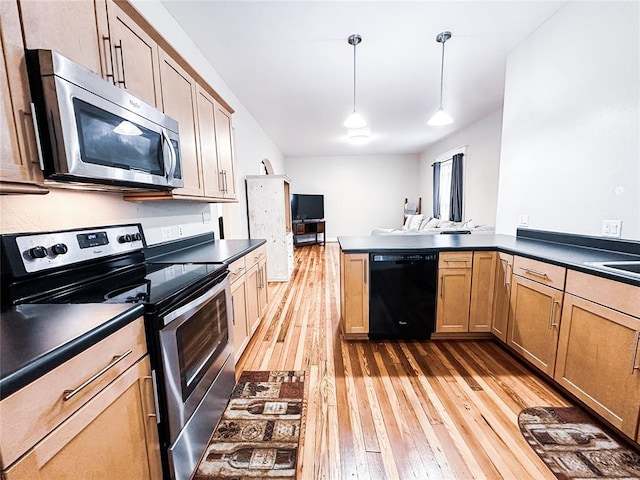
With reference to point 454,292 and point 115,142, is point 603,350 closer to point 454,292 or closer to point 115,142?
point 454,292

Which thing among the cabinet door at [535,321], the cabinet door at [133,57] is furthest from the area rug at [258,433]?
the cabinet door at [133,57]

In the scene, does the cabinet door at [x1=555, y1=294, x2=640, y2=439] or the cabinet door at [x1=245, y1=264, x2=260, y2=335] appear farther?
the cabinet door at [x1=245, y1=264, x2=260, y2=335]

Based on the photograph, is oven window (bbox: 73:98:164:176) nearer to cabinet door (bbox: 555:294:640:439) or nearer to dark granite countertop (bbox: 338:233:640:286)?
dark granite countertop (bbox: 338:233:640:286)

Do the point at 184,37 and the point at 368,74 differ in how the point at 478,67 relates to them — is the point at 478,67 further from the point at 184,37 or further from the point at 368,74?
the point at 184,37

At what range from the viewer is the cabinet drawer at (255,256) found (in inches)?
92.8

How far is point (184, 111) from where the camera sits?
190cm

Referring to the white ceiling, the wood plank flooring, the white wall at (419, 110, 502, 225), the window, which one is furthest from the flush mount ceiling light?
the window

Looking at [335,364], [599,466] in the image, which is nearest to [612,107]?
[599,466]

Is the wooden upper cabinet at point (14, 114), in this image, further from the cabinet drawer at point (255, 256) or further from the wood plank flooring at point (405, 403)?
the wood plank flooring at point (405, 403)

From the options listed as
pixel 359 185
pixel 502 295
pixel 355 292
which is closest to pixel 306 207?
pixel 359 185

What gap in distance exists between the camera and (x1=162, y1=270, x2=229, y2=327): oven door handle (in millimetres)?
1087

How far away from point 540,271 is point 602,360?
58 centimetres

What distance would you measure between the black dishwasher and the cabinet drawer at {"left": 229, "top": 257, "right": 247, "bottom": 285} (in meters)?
1.08

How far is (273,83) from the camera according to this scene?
133 inches
